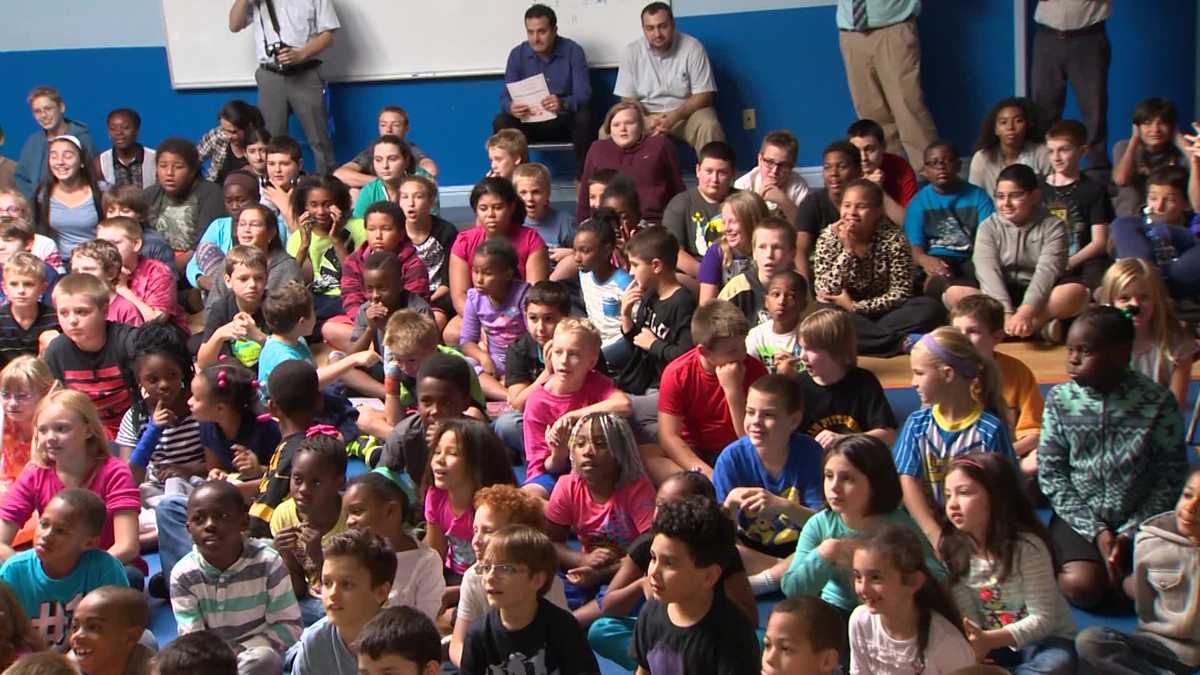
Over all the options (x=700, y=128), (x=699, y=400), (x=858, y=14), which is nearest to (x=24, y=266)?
(x=699, y=400)

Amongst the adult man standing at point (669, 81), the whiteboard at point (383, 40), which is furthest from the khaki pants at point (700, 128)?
the whiteboard at point (383, 40)

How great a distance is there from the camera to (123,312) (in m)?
6.74

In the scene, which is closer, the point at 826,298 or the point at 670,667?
the point at 670,667

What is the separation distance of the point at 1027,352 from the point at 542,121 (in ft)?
13.6

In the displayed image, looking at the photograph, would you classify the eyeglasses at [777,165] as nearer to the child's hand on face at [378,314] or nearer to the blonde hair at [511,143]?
the blonde hair at [511,143]

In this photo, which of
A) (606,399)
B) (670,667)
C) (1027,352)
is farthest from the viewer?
(1027,352)

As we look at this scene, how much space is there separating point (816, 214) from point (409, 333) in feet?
7.75

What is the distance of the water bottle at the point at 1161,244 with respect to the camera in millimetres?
6660

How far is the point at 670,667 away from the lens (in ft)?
11.8

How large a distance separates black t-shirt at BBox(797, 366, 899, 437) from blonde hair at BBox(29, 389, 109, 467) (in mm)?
2258

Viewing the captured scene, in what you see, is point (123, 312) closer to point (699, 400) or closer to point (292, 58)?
point (699, 400)

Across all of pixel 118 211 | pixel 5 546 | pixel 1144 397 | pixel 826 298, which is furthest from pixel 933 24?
pixel 5 546

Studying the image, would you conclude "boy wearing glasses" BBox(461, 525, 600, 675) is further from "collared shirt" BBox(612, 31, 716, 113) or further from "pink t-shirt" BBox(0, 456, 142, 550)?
"collared shirt" BBox(612, 31, 716, 113)

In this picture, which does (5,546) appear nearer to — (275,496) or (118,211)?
(275,496)
